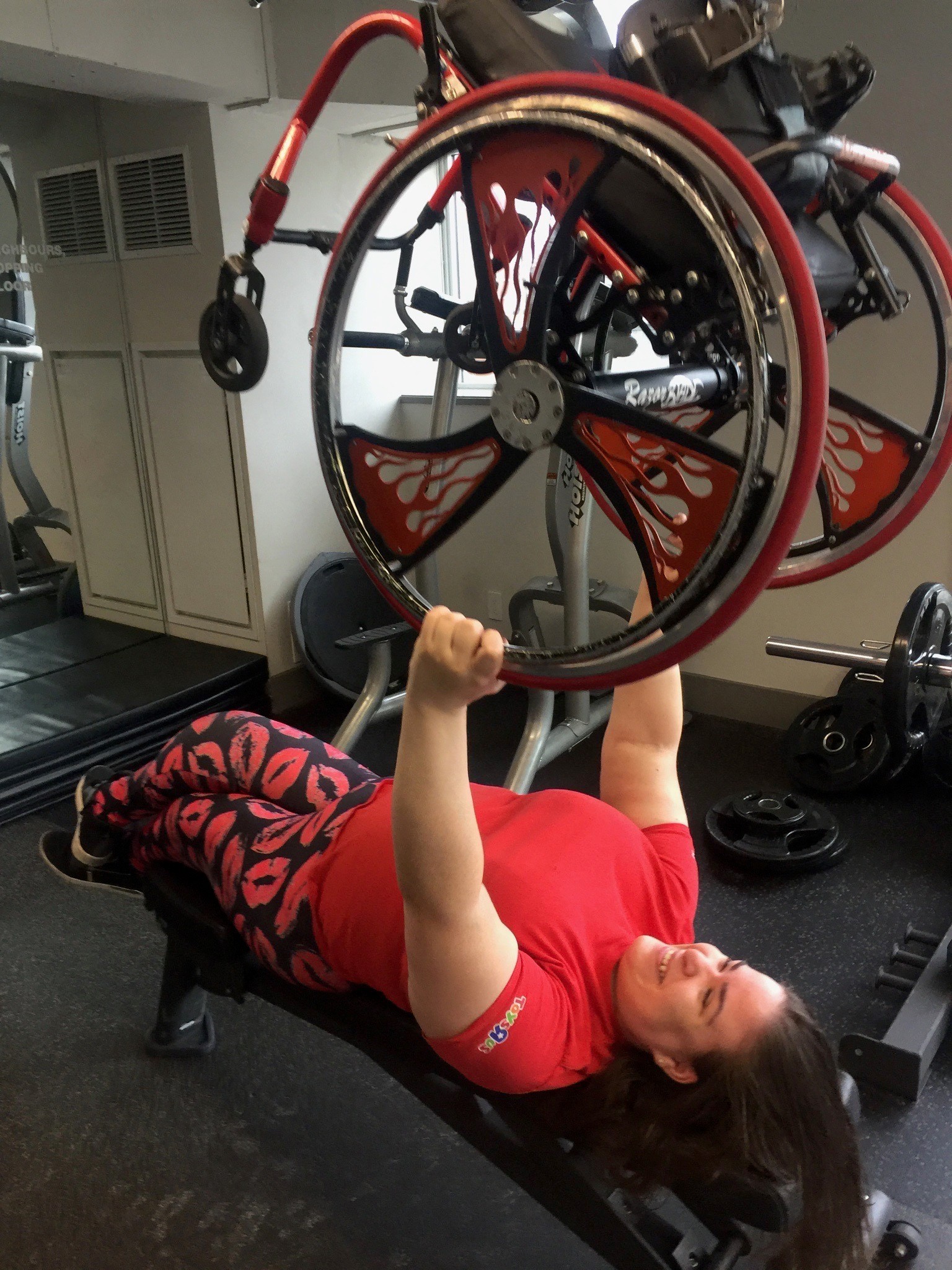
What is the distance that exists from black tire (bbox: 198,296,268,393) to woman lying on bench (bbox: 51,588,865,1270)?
716 millimetres

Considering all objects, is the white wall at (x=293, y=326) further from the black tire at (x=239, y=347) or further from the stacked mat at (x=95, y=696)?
the black tire at (x=239, y=347)

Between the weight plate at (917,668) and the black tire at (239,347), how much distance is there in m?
1.19

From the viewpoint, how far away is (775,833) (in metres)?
2.58

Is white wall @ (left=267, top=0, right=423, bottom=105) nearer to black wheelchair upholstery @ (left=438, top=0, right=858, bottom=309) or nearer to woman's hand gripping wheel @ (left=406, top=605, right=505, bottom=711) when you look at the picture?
black wheelchair upholstery @ (left=438, top=0, right=858, bottom=309)

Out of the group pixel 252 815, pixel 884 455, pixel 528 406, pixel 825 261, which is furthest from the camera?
pixel 252 815

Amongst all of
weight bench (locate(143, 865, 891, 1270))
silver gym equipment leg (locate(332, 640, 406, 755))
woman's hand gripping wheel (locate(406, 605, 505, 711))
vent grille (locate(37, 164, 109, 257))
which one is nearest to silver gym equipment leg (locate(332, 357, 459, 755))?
silver gym equipment leg (locate(332, 640, 406, 755))

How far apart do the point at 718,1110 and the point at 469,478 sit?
79 cm

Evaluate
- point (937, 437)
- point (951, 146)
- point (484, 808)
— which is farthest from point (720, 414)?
point (951, 146)

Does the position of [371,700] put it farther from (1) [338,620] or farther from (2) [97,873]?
(2) [97,873]

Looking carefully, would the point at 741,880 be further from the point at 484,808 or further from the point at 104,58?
the point at 104,58

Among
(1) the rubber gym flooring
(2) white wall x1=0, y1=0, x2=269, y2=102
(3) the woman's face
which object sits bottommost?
(1) the rubber gym flooring

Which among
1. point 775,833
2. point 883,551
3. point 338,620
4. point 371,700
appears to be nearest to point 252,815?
point 371,700

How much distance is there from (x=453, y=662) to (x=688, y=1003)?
0.63 meters

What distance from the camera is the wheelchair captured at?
2.50 feet
